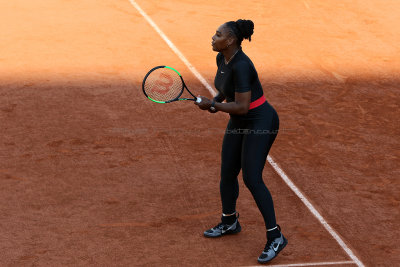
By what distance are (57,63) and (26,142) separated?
11.1 feet

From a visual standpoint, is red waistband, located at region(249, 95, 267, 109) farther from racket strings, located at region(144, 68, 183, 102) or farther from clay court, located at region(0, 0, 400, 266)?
clay court, located at region(0, 0, 400, 266)

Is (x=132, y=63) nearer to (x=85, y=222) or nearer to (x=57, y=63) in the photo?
(x=57, y=63)

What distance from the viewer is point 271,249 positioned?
687 centimetres

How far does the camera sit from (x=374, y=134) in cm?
1031

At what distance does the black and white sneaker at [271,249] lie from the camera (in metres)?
6.83

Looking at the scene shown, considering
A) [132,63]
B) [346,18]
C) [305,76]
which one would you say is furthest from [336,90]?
[346,18]

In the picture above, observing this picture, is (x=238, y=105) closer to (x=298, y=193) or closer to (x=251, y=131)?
(x=251, y=131)

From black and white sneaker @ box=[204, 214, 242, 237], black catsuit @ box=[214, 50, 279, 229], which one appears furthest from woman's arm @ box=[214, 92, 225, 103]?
black and white sneaker @ box=[204, 214, 242, 237]

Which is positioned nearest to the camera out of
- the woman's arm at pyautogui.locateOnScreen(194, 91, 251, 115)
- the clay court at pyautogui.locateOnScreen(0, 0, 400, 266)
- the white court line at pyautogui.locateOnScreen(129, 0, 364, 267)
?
the woman's arm at pyautogui.locateOnScreen(194, 91, 251, 115)

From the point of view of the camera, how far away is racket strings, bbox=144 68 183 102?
7.24m

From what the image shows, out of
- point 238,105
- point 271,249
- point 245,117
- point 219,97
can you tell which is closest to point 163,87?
point 219,97

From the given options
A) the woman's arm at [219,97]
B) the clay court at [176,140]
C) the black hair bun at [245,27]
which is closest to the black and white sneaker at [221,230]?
the clay court at [176,140]

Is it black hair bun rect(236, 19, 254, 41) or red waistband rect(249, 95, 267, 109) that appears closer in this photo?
black hair bun rect(236, 19, 254, 41)

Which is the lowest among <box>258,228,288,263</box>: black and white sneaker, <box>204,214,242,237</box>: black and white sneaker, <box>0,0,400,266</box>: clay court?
<box>0,0,400,266</box>: clay court
